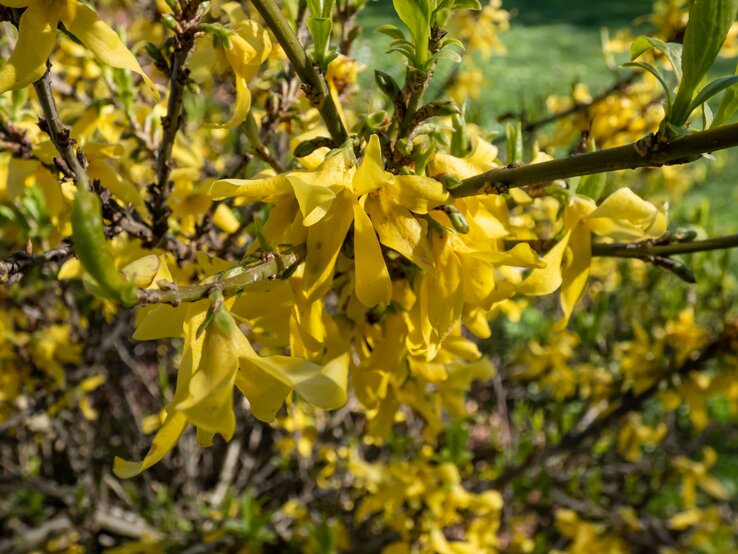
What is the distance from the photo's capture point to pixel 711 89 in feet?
2.01

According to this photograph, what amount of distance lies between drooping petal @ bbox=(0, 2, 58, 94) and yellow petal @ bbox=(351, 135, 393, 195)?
0.39 meters

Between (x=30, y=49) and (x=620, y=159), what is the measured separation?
0.68 m

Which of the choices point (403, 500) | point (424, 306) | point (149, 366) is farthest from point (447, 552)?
point (149, 366)

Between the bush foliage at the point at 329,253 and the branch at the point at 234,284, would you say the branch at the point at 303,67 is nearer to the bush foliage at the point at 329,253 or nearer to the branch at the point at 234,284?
the bush foliage at the point at 329,253

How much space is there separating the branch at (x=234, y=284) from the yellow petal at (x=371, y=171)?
12cm

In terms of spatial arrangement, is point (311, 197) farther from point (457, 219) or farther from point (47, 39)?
point (47, 39)

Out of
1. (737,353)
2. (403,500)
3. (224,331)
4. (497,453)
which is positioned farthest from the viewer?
(497,453)

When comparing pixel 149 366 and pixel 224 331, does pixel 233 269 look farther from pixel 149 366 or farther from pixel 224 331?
pixel 149 366

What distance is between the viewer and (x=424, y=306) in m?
0.82

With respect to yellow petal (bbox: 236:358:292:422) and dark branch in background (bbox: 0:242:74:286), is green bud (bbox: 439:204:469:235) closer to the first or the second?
yellow petal (bbox: 236:358:292:422)

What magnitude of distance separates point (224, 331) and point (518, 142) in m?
0.59

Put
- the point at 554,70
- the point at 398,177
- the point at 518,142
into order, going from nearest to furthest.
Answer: the point at 398,177, the point at 518,142, the point at 554,70

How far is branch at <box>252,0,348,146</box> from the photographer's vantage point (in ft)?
2.24

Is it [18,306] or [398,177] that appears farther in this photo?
[18,306]
